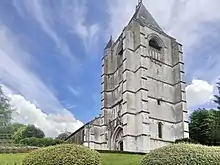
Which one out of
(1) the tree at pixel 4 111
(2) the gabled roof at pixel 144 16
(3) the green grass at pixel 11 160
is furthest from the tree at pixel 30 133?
(3) the green grass at pixel 11 160

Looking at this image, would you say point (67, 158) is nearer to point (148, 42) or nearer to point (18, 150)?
point (18, 150)

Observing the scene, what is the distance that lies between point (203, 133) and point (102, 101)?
53.9 ft

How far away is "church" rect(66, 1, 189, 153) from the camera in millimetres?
42844

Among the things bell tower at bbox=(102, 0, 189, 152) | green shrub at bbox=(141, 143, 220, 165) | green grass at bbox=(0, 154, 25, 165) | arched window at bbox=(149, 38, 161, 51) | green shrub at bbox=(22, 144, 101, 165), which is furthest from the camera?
arched window at bbox=(149, 38, 161, 51)

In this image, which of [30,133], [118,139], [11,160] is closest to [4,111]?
[30,133]

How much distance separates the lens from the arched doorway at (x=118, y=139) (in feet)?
152

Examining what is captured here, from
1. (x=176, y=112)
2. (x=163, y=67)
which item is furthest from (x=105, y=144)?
Answer: (x=163, y=67)

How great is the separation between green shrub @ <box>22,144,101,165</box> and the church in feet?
84.9

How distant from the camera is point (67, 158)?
1445 centimetres

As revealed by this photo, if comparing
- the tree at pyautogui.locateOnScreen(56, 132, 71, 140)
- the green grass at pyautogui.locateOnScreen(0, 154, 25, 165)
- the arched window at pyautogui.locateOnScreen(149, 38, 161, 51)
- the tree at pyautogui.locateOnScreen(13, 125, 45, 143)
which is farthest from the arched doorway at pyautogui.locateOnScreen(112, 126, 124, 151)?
the tree at pyautogui.locateOnScreen(56, 132, 71, 140)

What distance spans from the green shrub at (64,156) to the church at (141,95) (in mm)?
25870

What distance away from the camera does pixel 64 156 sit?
1452cm

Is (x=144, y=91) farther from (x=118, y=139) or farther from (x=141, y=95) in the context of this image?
(x=118, y=139)

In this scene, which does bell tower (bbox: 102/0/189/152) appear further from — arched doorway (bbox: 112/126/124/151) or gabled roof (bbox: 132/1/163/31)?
gabled roof (bbox: 132/1/163/31)
